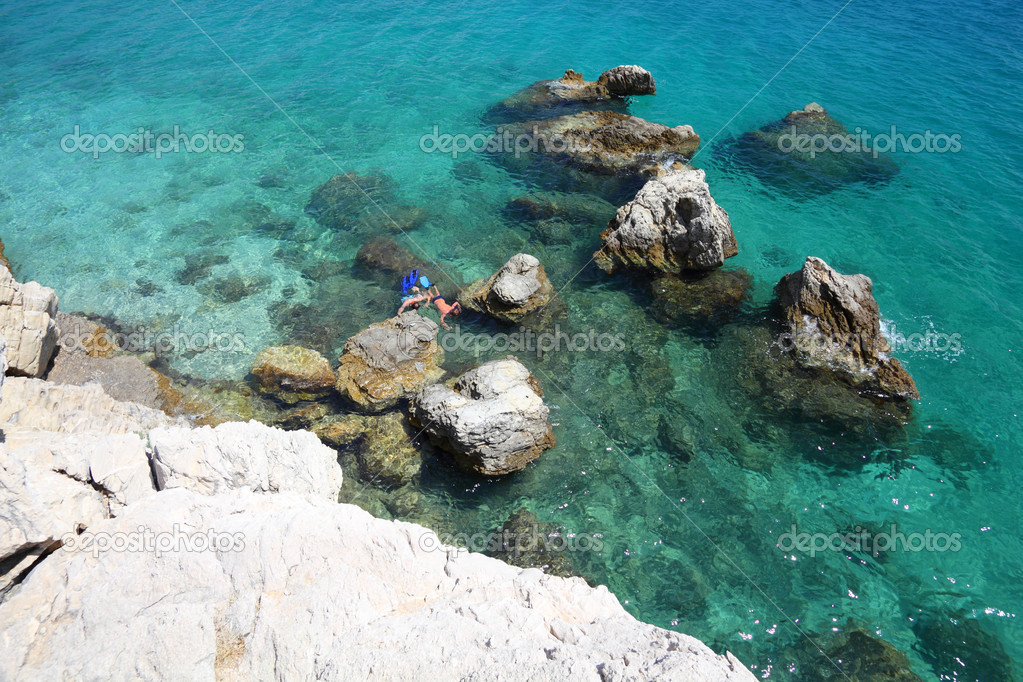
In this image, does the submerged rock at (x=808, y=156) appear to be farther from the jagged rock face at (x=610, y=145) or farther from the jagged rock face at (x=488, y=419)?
the jagged rock face at (x=488, y=419)

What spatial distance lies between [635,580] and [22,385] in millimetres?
10035

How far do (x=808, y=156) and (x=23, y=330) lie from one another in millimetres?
20871

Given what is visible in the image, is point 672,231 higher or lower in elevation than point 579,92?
lower

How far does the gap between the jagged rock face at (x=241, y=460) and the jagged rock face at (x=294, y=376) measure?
238cm

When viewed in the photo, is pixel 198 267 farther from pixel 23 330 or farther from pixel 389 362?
pixel 389 362

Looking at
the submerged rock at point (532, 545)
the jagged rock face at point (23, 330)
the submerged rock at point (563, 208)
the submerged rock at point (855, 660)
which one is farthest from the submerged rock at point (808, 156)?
the jagged rock face at point (23, 330)

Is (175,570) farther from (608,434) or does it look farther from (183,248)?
(183,248)

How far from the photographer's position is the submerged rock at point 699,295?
1251 cm

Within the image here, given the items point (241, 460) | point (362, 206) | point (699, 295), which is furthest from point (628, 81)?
point (241, 460)

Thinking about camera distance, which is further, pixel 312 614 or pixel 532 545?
pixel 532 545

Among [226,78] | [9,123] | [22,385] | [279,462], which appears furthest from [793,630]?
[9,123]

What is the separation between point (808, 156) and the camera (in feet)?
59.0

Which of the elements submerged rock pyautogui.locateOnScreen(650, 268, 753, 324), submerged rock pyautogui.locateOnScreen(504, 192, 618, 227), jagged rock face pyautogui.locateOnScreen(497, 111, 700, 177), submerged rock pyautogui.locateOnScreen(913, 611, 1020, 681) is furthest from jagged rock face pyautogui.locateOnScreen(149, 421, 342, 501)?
jagged rock face pyautogui.locateOnScreen(497, 111, 700, 177)

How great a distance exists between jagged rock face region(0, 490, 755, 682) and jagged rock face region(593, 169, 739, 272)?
342 inches
